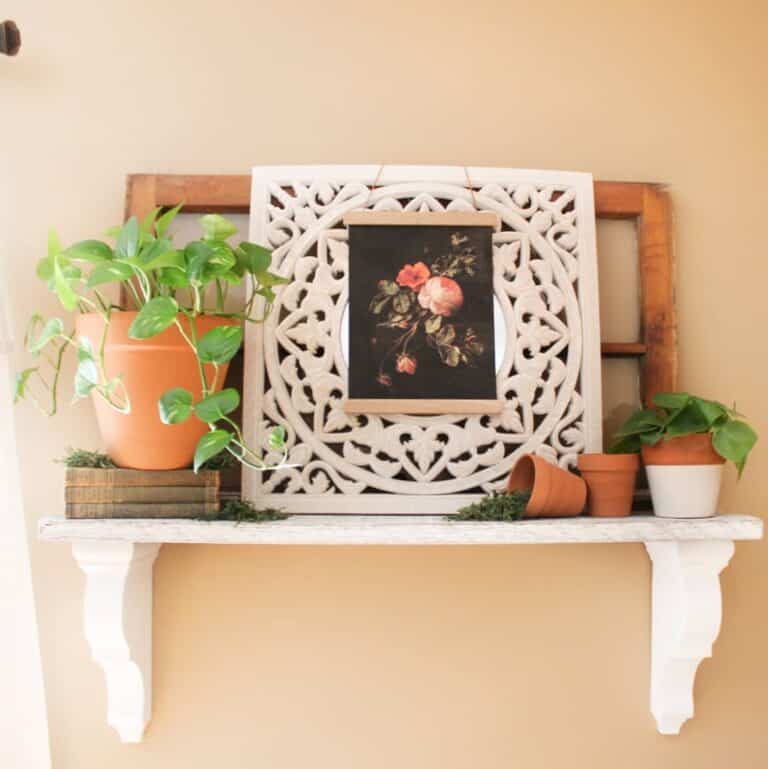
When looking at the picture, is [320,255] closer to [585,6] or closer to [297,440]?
[297,440]

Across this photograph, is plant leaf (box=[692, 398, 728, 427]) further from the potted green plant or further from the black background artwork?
the black background artwork

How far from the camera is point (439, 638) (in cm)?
128

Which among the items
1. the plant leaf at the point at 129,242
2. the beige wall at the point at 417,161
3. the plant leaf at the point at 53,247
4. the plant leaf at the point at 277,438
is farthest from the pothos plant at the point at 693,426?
the plant leaf at the point at 53,247

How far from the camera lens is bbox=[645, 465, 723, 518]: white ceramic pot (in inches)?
44.6

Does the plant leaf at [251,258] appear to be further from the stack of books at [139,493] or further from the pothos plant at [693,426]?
the pothos plant at [693,426]

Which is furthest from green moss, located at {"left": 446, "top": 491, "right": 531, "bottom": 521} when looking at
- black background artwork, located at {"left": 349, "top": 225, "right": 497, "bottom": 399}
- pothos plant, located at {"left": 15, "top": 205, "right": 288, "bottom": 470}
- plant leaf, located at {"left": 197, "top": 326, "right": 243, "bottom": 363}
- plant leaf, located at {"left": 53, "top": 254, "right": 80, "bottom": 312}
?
plant leaf, located at {"left": 53, "top": 254, "right": 80, "bottom": 312}

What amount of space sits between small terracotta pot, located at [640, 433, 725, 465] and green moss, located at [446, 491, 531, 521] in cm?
20

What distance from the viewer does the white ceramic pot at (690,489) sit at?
113 cm

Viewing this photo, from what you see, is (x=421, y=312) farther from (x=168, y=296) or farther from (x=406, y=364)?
(x=168, y=296)

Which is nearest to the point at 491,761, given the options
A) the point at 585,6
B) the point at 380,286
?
the point at 380,286

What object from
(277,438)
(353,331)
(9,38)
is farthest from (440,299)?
(9,38)

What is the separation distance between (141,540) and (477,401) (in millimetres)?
524

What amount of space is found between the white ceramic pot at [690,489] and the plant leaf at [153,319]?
71 cm

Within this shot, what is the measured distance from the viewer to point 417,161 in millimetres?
1347
